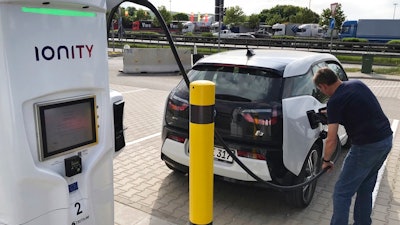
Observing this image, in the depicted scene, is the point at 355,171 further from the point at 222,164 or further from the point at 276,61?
the point at 276,61

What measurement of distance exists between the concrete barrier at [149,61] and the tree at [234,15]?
159ft

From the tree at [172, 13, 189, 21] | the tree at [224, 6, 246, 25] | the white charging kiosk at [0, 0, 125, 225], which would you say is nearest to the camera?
the white charging kiosk at [0, 0, 125, 225]

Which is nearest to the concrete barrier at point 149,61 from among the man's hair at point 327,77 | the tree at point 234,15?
the man's hair at point 327,77

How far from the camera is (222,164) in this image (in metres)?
3.60

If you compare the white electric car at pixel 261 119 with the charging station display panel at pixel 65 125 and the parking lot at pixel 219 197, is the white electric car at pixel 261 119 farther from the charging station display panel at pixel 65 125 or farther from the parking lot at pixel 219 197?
the charging station display panel at pixel 65 125

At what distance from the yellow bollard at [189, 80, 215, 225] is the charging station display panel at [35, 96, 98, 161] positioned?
61 centimetres

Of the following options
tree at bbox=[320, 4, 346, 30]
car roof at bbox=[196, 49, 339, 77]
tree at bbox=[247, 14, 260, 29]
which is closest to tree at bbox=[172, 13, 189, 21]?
tree at bbox=[247, 14, 260, 29]

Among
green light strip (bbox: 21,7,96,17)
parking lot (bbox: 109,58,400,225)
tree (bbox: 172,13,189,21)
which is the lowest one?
parking lot (bbox: 109,58,400,225)

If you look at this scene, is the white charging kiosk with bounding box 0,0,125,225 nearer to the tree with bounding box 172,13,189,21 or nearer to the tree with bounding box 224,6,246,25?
the tree with bounding box 224,6,246,25

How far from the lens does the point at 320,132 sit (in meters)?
4.03

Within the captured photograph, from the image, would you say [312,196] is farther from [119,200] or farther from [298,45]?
[298,45]

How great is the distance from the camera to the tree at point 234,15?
62.5 metres

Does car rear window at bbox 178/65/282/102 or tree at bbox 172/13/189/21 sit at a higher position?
tree at bbox 172/13/189/21

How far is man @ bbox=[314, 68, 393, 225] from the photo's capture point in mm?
2939
